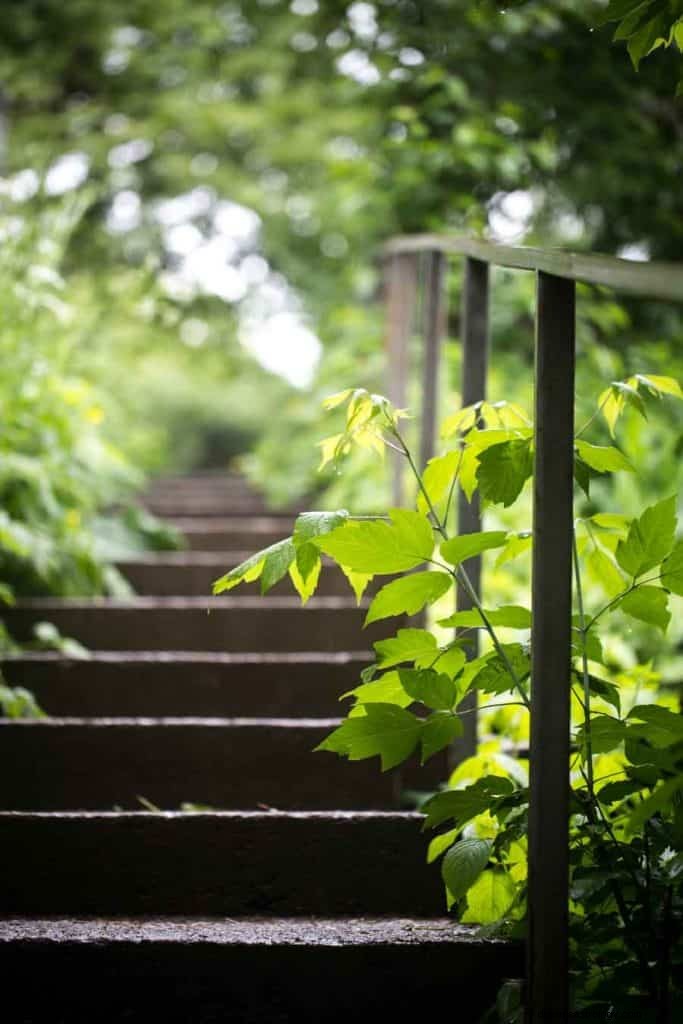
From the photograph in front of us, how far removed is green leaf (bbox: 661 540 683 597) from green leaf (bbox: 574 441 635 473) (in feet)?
0.46

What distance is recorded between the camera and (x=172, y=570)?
374 centimetres

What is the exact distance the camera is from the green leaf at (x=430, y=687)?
152 cm

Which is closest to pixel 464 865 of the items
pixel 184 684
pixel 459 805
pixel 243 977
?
pixel 459 805

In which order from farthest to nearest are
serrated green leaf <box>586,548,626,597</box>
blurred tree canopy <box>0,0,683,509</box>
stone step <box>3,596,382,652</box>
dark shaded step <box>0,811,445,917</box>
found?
1. blurred tree canopy <box>0,0,683,509</box>
2. stone step <box>3,596,382,652</box>
3. dark shaded step <box>0,811,445,917</box>
4. serrated green leaf <box>586,548,626,597</box>

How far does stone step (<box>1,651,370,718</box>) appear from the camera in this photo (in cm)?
272

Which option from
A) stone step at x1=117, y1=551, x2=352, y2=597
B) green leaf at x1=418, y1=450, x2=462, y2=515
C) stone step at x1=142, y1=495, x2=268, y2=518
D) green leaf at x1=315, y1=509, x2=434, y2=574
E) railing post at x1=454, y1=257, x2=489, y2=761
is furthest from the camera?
stone step at x1=142, y1=495, x2=268, y2=518

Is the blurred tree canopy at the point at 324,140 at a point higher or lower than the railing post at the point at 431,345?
higher

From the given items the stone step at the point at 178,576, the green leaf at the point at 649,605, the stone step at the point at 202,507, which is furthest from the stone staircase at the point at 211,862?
the stone step at the point at 202,507

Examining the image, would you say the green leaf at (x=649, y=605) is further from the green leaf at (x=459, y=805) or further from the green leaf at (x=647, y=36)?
the green leaf at (x=647, y=36)

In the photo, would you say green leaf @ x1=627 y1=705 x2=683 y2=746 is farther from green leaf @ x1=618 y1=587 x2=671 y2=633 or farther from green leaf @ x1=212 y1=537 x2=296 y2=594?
green leaf @ x1=212 y1=537 x2=296 y2=594

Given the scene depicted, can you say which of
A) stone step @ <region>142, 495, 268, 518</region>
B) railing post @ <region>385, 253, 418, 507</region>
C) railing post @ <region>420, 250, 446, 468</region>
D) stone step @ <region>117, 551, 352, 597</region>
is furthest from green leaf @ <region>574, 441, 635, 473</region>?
stone step @ <region>142, 495, 268, 518</region>

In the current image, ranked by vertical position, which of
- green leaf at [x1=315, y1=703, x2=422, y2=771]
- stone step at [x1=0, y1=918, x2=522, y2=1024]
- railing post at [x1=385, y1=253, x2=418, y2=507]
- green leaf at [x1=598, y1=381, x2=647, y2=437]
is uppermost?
railing post at [x1=385, y1=253, x2=418, y2=507]

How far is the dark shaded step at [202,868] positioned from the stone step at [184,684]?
2.41ft

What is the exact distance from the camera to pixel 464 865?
1497 mm
